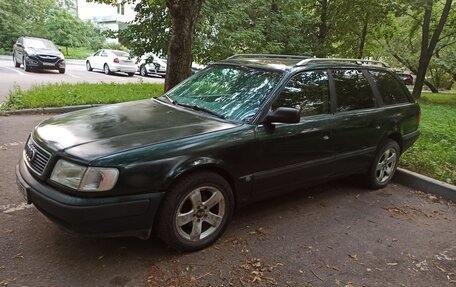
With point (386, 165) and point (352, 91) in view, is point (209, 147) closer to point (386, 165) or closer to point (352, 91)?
point (352, 91)

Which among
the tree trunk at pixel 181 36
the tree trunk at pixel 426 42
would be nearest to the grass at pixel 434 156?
the tree trunk at pixel 181 36

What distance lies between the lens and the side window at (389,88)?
17.0ft

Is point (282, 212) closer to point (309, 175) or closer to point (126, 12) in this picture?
point (309, 175)

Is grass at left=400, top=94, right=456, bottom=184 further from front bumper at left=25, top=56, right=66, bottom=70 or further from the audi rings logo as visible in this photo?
front bumper at left=25, top=56, right=66, bottom=70

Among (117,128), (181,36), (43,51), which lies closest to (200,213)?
(117,128)

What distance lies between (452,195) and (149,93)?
8494mm

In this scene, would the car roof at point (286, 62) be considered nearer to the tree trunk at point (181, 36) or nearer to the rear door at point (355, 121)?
the rear door at point (355, 121)

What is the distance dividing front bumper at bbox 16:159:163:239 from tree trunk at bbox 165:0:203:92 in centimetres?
538

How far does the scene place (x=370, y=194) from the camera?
5160mm

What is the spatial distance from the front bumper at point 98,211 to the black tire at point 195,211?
0.41ft

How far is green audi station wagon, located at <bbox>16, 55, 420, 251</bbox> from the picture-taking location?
2.93m

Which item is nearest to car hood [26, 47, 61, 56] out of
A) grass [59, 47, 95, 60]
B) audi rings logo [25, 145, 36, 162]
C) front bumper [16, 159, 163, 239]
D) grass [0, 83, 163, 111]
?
grass [0, 83, 163, 111]

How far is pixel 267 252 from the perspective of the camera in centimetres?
352

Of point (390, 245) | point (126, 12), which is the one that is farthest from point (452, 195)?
point (126, 12)
